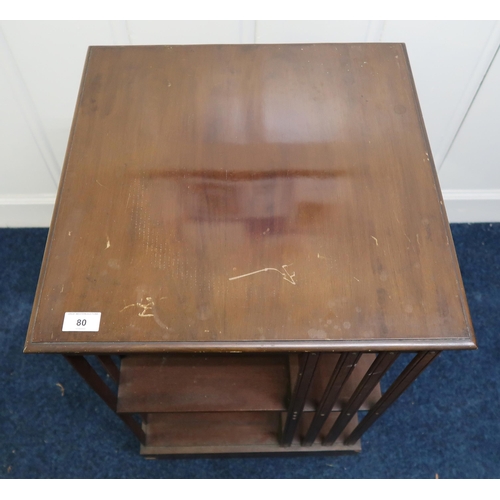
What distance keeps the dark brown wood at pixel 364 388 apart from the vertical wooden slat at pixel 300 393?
90 millimetres

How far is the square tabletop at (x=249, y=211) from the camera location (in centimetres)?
63

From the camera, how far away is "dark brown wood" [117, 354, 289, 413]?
2.89 ft

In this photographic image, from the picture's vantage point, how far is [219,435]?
1.11 meters

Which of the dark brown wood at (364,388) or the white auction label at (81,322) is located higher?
the white auction label at (81,322)

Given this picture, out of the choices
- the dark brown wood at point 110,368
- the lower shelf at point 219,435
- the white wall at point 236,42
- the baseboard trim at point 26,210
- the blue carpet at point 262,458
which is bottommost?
the blue carpet at point 262,458

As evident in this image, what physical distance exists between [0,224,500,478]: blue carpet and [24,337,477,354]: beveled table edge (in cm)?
68

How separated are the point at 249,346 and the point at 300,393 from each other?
0.76 ft

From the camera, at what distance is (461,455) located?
117cm

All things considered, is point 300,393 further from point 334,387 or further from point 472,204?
point 472,204

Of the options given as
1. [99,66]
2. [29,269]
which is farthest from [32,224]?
[99,66]

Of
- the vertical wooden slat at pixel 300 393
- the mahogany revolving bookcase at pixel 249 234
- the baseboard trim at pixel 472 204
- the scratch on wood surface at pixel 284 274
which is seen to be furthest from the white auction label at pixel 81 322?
the baseboard trim at pixel 472 204

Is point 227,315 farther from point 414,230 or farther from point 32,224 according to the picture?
point 32,224

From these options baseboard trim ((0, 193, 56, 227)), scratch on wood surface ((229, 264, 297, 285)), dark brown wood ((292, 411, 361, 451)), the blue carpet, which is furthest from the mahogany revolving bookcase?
baseboard trim ((0, 193, 56, 227))

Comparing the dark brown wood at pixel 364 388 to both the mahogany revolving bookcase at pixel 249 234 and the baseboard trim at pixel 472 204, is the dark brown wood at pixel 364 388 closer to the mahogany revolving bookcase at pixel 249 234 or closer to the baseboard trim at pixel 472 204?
the mahogany revolving bookcase at pixel 249 234
